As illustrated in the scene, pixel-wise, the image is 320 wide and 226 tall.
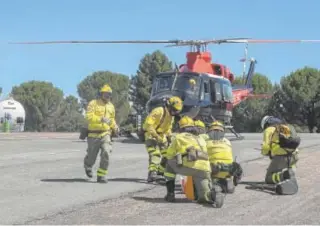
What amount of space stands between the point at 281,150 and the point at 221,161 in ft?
5.80

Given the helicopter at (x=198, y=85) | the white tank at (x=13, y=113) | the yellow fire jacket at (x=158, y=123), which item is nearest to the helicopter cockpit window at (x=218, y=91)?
the helicopter at (x=198, y=85)

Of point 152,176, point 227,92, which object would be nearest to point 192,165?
point 152,176

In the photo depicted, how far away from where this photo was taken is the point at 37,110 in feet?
276

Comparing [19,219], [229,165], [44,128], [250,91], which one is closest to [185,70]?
[250,91]

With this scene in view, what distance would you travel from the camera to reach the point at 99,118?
11.0 metres

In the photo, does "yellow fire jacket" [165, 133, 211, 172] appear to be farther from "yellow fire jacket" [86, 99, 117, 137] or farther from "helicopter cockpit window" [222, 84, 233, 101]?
"helicopter cockpit window" [222, 84, 233, 101]

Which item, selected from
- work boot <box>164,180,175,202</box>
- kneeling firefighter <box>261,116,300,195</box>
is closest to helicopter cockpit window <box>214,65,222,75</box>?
kneeling firefighter <box>261,116,300,195</box>

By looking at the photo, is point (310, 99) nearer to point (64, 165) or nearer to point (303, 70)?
point (303, 70)

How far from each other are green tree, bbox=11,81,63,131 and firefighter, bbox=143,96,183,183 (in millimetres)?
72362

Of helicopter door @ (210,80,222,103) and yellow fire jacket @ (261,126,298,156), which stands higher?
helicopter door @ (210,80,222,103)

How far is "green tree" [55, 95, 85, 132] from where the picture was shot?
8244 cm

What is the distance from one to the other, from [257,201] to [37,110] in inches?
3055

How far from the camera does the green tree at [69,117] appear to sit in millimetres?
82438

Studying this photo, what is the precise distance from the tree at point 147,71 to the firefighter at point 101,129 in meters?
59.3
